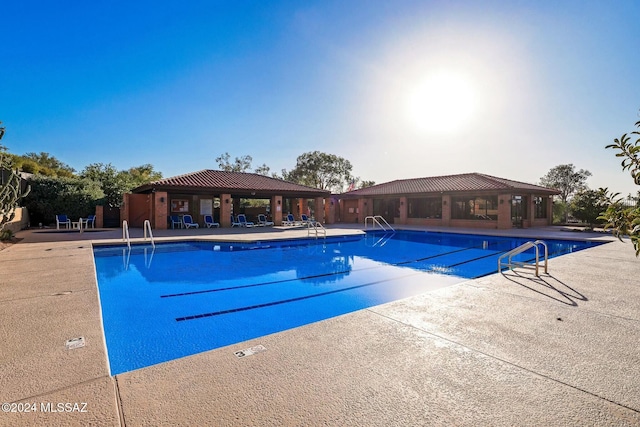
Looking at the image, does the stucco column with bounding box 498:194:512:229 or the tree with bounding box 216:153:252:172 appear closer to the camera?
the stucco column with bounding box 498:194:512:229

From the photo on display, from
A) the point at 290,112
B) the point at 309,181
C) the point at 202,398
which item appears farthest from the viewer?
the point at 309,181

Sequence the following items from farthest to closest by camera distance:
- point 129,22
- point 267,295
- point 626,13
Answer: point 129,22
point 267,295
point 626,13

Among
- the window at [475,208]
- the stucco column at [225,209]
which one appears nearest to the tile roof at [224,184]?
the stucco column at [225,209]

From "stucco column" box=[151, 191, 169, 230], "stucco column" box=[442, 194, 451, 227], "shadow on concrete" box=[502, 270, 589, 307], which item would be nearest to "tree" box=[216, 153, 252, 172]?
"stucco column" box=[151, 191, 169, 230]

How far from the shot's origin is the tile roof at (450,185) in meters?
20.9

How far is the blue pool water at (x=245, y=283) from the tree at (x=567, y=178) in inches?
1265

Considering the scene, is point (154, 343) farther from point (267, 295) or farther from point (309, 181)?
point (309, 181)

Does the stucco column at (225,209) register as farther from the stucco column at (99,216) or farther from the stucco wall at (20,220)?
the stucco wall at (20,220)

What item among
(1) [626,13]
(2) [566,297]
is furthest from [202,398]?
(1) [626,13]

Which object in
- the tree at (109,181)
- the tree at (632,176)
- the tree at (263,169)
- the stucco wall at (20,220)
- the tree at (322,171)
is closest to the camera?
the tree at (632,176)

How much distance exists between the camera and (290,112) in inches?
789

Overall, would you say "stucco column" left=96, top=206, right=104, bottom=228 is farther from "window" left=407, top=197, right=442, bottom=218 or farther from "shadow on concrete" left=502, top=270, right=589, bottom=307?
"shadow on concrete" left=502, top=270, right=589, bottom=307

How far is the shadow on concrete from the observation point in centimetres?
507

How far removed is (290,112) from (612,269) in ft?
56.9
